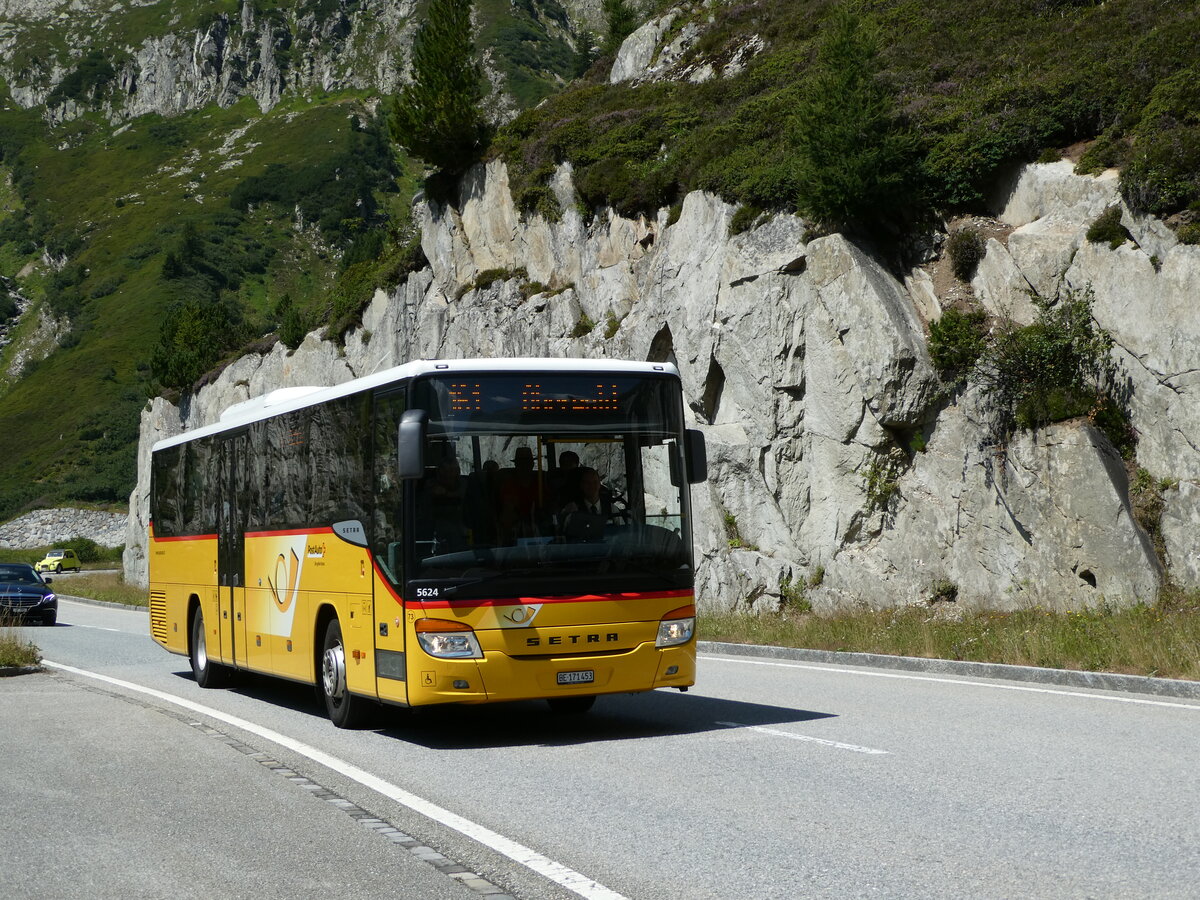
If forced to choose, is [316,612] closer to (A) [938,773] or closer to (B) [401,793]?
(B) [401,793]

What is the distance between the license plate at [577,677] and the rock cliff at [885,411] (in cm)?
1267

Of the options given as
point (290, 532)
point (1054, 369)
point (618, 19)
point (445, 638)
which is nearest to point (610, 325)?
point (1054, 369)

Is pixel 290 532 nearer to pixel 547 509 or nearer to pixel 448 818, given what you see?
pixel 547 509

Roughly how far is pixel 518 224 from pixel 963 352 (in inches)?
751

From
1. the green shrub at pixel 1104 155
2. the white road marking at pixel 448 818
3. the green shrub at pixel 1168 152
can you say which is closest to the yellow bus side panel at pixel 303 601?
the white road marking at pixel 448 818

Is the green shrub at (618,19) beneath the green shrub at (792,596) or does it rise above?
above

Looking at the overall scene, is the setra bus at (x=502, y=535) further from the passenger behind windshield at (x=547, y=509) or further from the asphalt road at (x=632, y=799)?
the asphalt road at (x=632, y=799)

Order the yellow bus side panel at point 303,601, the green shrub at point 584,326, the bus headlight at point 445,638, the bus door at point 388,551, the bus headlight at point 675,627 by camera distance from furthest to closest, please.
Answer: the green shrub at point 584,326
the yellow bus side panel at point 303,601
the bus headlight at point 675,627
the bus door at point 388,551
the bus headlight at point 445,638

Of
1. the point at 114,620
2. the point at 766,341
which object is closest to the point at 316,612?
the point at 766,341

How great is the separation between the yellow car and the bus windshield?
255 feet

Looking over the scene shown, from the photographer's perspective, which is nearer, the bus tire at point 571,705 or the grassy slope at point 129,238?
the bus tire at point 571,705

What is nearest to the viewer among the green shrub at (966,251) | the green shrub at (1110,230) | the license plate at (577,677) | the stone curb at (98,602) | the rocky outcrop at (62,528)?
the license plate at (577,677)

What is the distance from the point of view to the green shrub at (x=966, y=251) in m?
24.8

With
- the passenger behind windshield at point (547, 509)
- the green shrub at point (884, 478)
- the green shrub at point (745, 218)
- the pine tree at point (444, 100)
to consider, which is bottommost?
the passenger behind windshield at point (547, 509)
